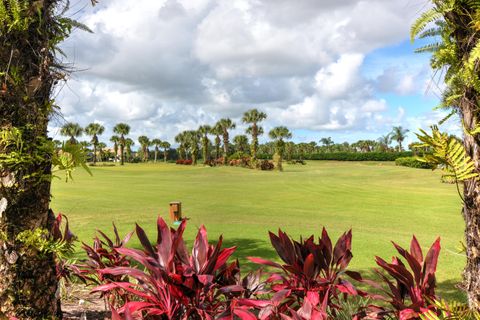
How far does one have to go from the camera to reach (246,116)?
65188mm

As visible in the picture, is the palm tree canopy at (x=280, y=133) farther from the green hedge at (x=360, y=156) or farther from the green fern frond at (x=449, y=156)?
the green fern frond at (x=449, y=156)

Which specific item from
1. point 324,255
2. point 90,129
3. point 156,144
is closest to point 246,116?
point 90,129

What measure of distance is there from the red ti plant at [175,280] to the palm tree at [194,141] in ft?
234

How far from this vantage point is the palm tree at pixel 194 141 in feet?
246

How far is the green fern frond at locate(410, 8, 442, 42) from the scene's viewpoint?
2908 millimetres

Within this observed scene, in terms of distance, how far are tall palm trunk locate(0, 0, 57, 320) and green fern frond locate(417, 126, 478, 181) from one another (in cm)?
313

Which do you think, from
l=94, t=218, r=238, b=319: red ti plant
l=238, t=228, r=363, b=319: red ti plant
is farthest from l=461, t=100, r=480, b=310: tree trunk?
l=94, t=218, r=238, b=319: red ti plant

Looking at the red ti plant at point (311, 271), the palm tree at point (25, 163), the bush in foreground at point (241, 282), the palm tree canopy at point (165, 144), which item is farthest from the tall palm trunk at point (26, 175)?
the palm tree canopy at point (165, 144)

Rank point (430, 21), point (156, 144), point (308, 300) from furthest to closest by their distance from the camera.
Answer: point (156, 144) → point (430, 21) → point (308, 300)

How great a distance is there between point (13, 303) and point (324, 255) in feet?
8.81

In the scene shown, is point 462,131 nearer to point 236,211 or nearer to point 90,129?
point 236,211

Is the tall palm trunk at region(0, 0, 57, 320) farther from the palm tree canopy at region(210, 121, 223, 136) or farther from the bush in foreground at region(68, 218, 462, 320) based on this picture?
the palm tree canopy at region(210, 121, 223, 136)

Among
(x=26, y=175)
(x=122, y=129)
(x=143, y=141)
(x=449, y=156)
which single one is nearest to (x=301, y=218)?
(x=449, y=156)

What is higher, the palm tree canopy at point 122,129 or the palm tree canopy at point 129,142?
the palm tree canopy at point 122,129
